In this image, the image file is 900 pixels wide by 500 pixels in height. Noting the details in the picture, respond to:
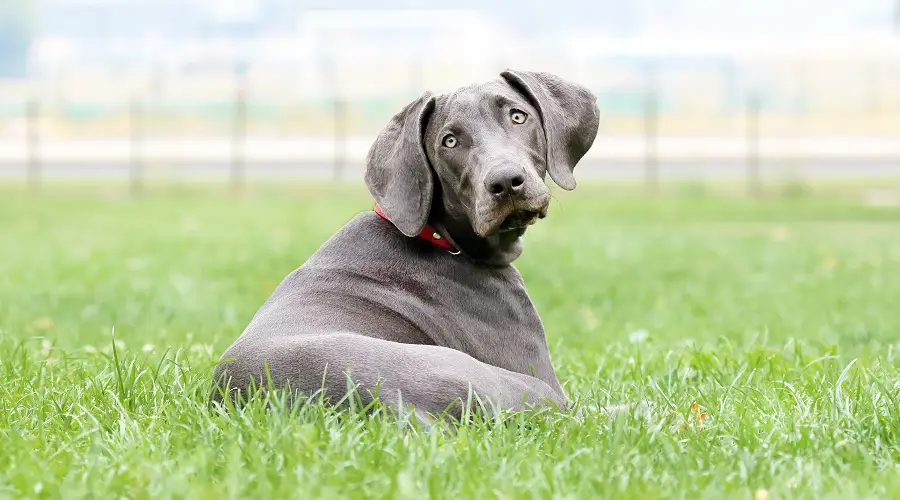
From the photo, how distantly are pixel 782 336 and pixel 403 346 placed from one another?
3.61m

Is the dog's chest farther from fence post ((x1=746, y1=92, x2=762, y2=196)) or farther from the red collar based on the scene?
fence post ((x1=746, y1=92, x2=762, y2=196))

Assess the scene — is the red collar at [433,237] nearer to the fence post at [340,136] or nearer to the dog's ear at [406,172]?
the dog's ear at [406,172]

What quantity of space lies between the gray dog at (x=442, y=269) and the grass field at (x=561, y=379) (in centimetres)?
19

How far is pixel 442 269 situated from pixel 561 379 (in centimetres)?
109

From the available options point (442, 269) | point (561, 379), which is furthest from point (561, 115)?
point (561, 379)

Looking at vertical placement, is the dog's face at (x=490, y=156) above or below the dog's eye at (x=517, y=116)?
below

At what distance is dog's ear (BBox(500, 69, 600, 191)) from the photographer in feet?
14.4

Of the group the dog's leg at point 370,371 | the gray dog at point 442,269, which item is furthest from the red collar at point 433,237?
the dog's leg at point 370,371

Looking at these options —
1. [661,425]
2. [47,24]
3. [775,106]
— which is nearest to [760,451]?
[661,425]

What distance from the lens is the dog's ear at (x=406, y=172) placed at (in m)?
4.28

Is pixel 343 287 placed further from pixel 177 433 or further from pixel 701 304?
pixel 701 304

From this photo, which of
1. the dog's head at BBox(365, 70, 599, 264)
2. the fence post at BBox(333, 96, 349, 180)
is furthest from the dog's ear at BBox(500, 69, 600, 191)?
the fence post at BBox(333, 96, 349, 180)

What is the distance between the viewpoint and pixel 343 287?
4.24m

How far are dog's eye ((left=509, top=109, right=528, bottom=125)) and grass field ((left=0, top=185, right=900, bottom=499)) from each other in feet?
3.55
